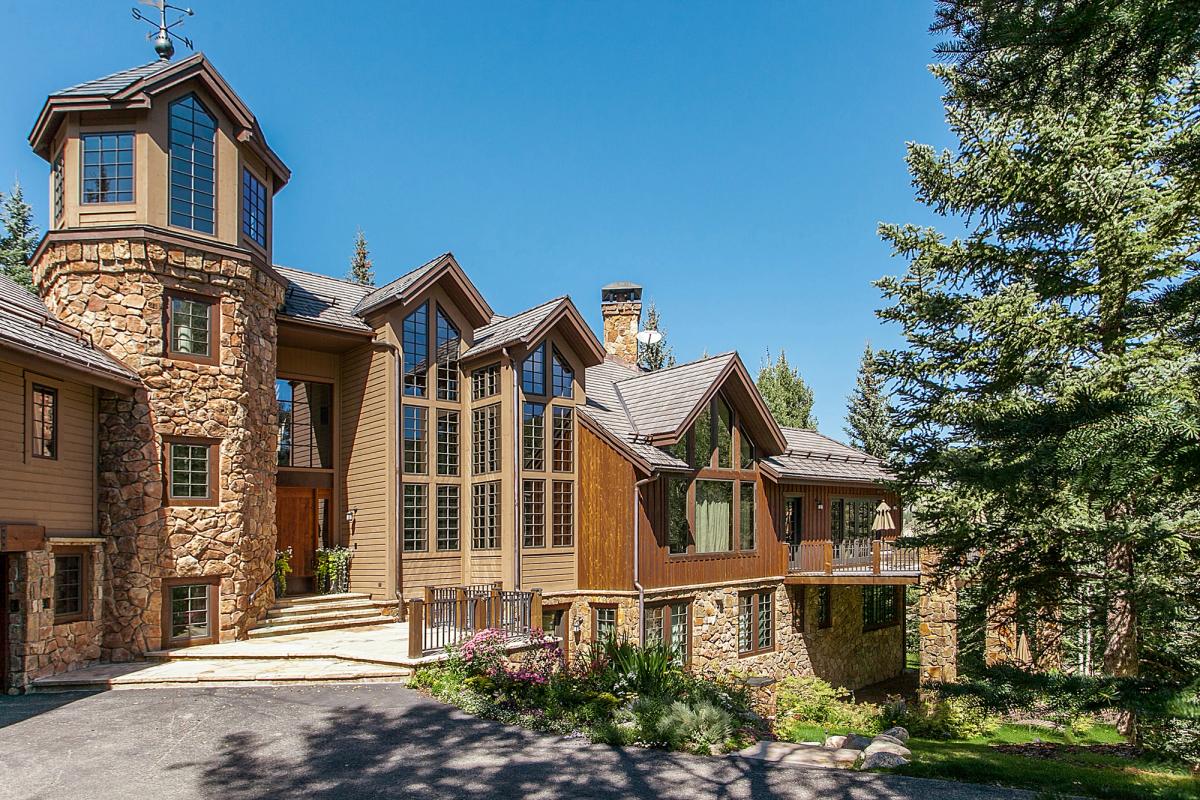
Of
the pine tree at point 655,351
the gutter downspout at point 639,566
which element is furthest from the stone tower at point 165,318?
the pine tree at point 655,351

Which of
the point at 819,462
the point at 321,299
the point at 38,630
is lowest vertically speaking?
the point at 38,630

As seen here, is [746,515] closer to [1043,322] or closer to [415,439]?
[415,439]

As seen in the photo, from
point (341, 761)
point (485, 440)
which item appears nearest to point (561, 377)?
point (485, 440)

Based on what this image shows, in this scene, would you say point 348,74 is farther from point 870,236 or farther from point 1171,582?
point 1171,582

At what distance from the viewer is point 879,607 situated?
24250 mm

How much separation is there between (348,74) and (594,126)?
6.72 metres

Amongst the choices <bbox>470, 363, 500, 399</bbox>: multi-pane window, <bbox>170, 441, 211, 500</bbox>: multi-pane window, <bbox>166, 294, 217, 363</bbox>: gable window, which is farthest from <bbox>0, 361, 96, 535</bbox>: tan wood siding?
<bbox>470, 363, 500, 399</bbox>: multi-pane window

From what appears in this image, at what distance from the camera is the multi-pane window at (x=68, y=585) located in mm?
11844

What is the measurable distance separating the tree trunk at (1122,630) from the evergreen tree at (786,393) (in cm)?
2469

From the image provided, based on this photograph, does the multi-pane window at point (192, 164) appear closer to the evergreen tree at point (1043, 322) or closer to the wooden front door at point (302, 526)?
the wooden front door at point (302, 526)

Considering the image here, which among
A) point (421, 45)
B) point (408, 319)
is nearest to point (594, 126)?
point (421, 45)

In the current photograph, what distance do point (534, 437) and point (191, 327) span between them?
6653 millimetres

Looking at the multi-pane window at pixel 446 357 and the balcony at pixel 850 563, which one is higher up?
the multi-pane window at pixel 446 357

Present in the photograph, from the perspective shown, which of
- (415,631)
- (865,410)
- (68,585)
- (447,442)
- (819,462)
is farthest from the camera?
(865,410)
